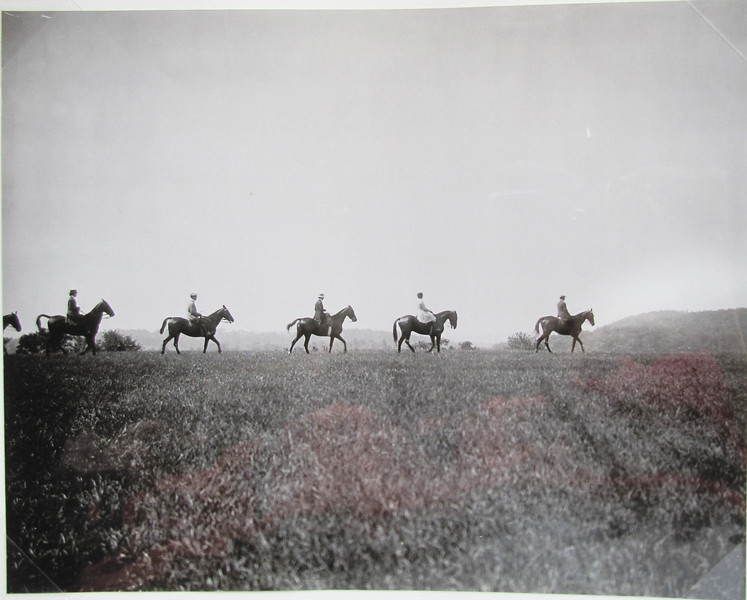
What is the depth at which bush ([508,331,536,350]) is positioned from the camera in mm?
5500

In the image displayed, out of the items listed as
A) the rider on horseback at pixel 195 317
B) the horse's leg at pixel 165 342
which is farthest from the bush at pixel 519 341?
the horse's leg at pixel 165 342

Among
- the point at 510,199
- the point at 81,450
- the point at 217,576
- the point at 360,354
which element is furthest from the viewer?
the point at 360,354

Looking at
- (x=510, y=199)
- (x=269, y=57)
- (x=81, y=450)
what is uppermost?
(x=269, y=57)

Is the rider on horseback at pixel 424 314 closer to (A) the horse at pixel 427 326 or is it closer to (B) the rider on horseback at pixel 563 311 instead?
(A) the horse at pixel 427 326

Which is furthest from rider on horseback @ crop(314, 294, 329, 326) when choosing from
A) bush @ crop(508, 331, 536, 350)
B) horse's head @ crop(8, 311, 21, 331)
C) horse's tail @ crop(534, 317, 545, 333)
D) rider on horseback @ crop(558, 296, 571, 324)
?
horse's head @ crop(8, 311, 21, 331)

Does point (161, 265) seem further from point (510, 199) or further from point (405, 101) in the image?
point (510, 199)

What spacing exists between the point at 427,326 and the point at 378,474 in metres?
1.82

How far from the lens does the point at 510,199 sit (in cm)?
519

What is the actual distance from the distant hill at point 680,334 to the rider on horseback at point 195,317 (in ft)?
12.6

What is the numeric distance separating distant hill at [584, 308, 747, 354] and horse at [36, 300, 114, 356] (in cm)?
505

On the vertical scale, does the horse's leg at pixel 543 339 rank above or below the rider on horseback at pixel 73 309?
below

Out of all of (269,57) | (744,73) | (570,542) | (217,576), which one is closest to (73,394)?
(217,576)

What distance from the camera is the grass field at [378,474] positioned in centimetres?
398

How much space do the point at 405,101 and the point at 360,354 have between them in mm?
2931
